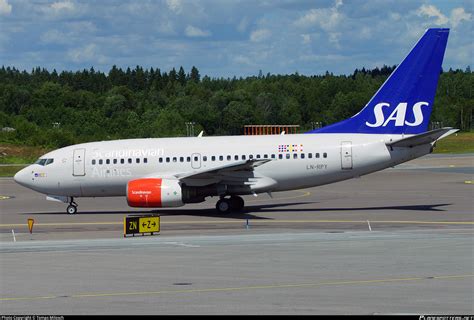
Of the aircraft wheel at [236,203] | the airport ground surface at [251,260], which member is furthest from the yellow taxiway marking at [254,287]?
the aircraft wheel at [236,203]

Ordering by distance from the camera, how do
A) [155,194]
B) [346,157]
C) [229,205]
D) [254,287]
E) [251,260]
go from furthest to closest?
1. [229,205]
2. [346,157]
3. [155,194]
4. [251,260]
5. [254,287]

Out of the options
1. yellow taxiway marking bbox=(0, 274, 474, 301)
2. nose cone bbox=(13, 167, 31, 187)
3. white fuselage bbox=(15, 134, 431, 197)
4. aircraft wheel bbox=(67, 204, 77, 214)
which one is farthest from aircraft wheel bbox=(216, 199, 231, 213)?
yellow taxiway marking bbox=(0, 274, 474, 301)

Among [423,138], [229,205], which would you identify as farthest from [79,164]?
[423,138]

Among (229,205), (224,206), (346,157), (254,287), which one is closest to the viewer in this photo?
(254,287)

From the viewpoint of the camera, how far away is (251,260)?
26.6 metres

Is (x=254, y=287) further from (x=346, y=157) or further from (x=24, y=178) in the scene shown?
(x=24, y=178)

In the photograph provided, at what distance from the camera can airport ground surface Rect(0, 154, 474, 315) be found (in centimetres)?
1944

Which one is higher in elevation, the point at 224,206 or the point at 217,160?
the point at 217,160

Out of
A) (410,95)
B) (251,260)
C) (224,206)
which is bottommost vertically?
(251,260)

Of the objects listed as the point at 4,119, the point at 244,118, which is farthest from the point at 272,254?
the point at 244,118

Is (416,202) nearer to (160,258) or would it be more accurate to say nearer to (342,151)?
(342,151)

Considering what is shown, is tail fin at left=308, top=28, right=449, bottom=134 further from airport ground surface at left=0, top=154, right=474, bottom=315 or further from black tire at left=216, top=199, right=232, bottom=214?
black tire at left=216, top=199, right=232, bottom=214

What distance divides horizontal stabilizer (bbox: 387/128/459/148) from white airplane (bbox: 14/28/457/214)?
0.05 m

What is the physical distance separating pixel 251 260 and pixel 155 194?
56.6 ft
